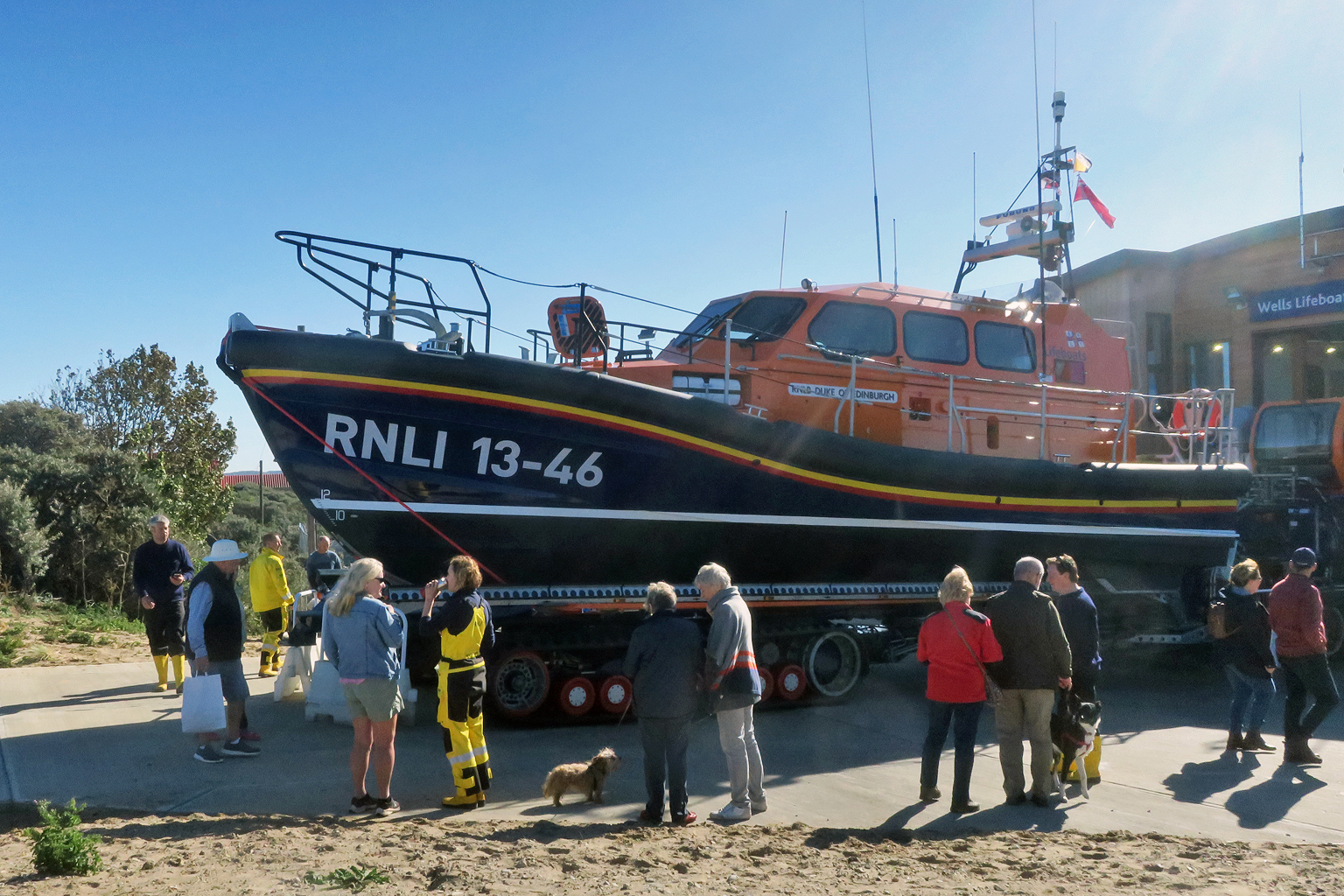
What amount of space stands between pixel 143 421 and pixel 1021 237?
2729 cm

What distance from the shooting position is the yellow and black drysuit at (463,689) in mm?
5320

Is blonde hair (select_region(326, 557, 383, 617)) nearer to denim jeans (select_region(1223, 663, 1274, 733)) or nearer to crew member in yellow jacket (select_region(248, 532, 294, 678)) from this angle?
crew member in yellow jacket (select_region(248, 532, 294, 678))

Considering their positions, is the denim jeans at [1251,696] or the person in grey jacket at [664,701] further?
the denim jeans at [1251,696]

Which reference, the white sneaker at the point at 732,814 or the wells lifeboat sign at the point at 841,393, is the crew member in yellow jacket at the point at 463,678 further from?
the wells lifeboat sign at the point at 841,393

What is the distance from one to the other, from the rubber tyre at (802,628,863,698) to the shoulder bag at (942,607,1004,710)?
7.82ft

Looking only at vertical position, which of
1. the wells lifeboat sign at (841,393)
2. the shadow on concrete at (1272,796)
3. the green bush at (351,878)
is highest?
the wells lifeboat sign at (841,393)

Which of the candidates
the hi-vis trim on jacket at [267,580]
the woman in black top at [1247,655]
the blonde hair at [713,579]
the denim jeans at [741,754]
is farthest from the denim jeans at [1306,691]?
the hi-vis trim on jacket at [267,580]

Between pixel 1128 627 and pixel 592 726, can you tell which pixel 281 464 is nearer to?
pixel 592 726

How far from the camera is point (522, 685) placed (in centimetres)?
726

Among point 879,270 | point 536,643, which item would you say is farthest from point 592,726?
point 879,270

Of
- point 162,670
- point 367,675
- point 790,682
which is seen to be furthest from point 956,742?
point 162,670

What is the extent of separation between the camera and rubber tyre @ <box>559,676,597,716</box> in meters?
7.29

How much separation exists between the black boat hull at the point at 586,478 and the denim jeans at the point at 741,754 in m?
2.23

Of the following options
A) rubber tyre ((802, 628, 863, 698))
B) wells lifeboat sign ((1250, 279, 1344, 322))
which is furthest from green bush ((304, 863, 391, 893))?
wells lifeboat sign ((1250, 279, 1344, 322))
